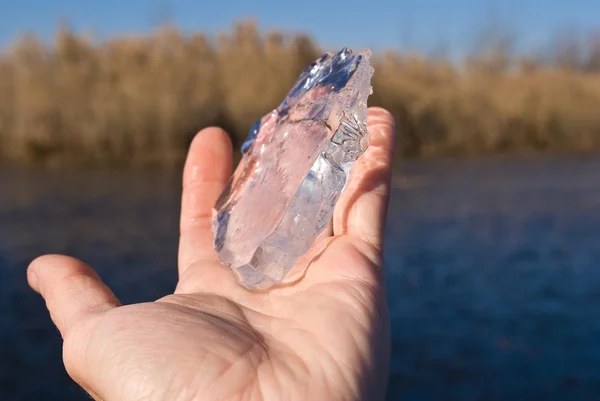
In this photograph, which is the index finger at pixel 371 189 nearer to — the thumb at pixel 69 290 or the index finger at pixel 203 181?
the index finger at pixel 203 181

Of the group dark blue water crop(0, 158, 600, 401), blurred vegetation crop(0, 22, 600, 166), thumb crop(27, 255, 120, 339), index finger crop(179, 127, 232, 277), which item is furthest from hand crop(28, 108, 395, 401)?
blurred vegetation crop(0, 22, 600, 166)

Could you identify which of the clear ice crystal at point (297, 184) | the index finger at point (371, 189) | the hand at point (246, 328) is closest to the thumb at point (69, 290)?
the hand at point (246, 328)

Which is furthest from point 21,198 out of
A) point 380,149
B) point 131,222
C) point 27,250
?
point 380,149

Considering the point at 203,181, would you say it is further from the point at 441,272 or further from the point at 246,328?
the point at 441,272

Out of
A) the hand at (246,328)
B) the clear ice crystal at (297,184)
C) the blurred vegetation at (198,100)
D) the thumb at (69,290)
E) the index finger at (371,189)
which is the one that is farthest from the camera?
the blurred vegetation at (198,100)

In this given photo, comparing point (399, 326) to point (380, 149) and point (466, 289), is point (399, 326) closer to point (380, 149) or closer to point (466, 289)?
point (466, 289)

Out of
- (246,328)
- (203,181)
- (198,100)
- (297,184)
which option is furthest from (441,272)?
(198,100)

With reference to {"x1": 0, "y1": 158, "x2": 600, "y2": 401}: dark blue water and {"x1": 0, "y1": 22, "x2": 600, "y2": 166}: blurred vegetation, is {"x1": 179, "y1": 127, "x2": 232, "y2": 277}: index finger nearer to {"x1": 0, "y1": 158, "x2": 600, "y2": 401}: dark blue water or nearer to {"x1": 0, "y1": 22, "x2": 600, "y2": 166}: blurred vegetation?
{"x1": 0, "y1": 158, "x2": 600, "y2": 401}: dark blue water
